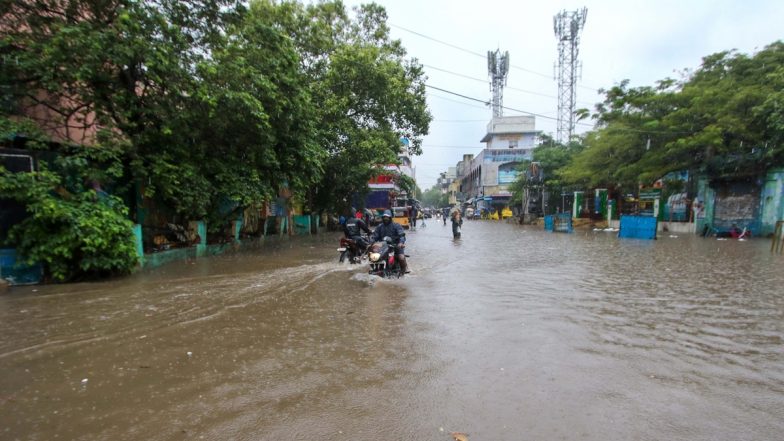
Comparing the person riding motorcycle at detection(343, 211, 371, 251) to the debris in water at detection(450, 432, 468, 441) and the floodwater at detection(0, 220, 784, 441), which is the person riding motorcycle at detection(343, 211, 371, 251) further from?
the debris in water at detection(450, 432, 468, 441)

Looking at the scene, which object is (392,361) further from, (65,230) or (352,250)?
(65,230)

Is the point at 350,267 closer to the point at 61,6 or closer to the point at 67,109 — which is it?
the point at 67,109

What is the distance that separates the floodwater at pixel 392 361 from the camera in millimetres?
3059

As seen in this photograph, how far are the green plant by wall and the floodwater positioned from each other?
1.75 feet

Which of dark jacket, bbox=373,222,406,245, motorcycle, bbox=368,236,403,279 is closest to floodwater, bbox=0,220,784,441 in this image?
motorcycle, bbox=368,236,403,279

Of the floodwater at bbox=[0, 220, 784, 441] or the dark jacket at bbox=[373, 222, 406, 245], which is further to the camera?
the dark jacket at bbox=[373, 222, 406, 245]

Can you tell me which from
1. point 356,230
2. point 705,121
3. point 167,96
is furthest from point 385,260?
point 705,121

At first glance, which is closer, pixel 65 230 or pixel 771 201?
pixel 65 230

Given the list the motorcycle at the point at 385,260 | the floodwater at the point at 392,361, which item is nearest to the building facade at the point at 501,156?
the motorcycle at the point at 385,260

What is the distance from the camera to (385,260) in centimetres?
905

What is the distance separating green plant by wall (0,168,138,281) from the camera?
24.3 ft

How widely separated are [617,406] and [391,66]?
18402mm

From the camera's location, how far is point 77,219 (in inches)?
305

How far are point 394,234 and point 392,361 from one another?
518 cm
